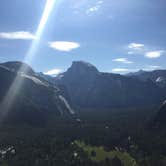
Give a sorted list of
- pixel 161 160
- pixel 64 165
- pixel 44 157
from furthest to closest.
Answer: pixel 44 157
pixel 161 160
pixel 64 165

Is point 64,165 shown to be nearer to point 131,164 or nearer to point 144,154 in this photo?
point 131,164

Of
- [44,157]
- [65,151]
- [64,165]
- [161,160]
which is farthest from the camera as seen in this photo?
[65,151]

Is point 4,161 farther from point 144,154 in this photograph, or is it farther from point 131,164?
point 144,154

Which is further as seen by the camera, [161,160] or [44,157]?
[44,157]

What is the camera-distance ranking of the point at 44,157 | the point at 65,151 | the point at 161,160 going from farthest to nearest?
the point at 65,151 → the point at 44,157 → the point at 161,160

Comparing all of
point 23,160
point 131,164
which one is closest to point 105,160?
point 131,164

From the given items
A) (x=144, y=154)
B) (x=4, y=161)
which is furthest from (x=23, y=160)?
(x=144, y=154)

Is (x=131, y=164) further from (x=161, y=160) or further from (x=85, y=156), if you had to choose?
(x=85, y=156)

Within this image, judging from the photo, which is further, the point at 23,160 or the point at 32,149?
the point at 32,149

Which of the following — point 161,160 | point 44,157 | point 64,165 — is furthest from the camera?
point 44,157
